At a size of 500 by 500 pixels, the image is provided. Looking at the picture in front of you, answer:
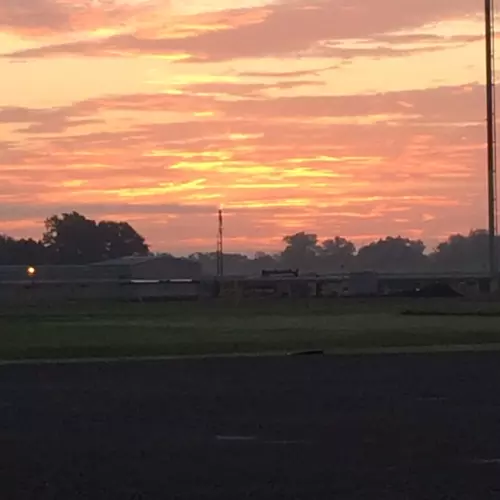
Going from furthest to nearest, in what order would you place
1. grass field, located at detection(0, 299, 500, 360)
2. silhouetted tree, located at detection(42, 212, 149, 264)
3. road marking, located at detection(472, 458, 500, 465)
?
1. silhouetted tree, located at detection(42, 212, 149, 264)
2. grass field, located at detection(0, 299, 500, 360)
3. road marking, located at detection(472, 458, 500, 465)

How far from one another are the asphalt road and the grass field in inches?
302

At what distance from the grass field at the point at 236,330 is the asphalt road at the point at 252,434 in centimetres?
768

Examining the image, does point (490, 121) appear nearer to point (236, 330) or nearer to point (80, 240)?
point (236, 330)

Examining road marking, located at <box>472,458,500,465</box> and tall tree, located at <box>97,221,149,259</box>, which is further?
tall tree, located at <box>97,221,149,259</box>

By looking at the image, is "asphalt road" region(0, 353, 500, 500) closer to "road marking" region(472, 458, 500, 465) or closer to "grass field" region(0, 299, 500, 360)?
"road marking" region(472, 458, 500, 465)

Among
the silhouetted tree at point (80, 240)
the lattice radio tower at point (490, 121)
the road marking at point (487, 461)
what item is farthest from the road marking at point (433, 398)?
the silhouetted tree at point (80, 240)

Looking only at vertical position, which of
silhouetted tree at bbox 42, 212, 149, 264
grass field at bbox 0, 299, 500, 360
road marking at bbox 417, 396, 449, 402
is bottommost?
road marking at bbox 417, 396, 449, 402

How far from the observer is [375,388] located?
22641 mm

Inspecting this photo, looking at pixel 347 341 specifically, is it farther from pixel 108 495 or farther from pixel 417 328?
pixel 108 495

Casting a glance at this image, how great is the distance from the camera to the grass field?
35.2m

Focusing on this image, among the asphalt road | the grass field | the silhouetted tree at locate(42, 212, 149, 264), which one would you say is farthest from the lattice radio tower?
the silhouetted tree at locate(42, 212, 149, 264)

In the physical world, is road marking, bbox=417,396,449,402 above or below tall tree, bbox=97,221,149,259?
below

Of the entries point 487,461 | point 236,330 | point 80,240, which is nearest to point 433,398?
point 487,461

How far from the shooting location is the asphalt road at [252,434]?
39.8 feet
